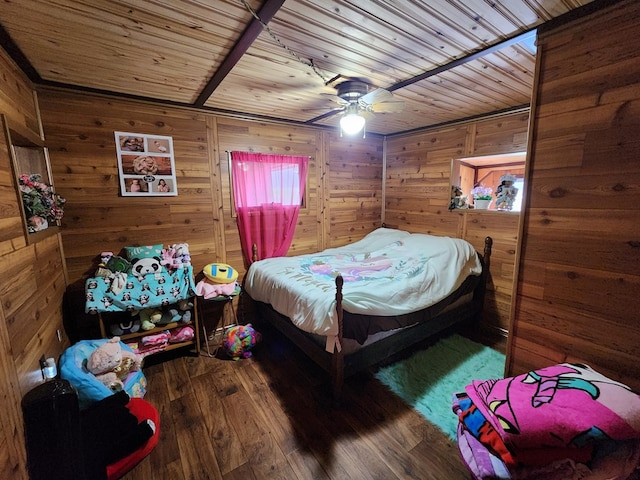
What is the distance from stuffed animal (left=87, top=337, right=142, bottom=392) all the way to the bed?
3.79 ft

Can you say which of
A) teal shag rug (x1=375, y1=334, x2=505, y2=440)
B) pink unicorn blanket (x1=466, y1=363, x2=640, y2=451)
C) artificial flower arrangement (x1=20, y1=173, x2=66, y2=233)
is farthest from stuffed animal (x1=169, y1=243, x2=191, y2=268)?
pink unicorn blanket (x1=466, y1=363, x2=640, y2=451)

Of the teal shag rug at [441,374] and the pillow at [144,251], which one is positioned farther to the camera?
the pillow at [144,251]

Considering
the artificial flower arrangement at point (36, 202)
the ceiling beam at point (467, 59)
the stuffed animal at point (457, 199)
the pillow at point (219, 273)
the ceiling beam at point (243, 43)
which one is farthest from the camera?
the stuffed animal at point (457, 199)

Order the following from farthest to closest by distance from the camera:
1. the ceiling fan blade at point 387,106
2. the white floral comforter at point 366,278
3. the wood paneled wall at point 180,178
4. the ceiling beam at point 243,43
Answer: the wood paneled wall at point 180,178 < the ceiling fan blade at point 387,106 < the white floral comforter at point 366,278 < the ceiling beam at point 243,43

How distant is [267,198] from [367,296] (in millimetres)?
1760

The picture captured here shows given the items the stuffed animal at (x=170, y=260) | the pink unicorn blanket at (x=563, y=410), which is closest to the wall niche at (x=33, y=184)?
the stuffed animal at (x=170, y=260)

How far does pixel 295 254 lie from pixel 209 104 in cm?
188

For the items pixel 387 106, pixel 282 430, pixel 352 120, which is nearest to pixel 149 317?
pixel 282 430

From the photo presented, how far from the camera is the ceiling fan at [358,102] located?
2.08 m

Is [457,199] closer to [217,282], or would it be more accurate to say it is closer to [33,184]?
[217,282]

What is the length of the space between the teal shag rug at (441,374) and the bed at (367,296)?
0.75 feet

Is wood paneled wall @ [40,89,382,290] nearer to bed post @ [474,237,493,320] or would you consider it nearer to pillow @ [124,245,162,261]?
pillow @ [124,245,162,261]

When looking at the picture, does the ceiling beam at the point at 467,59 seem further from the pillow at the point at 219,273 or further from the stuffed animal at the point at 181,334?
the stuffed animal at the point at 181,334

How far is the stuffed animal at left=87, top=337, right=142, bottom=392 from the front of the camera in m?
1.85
